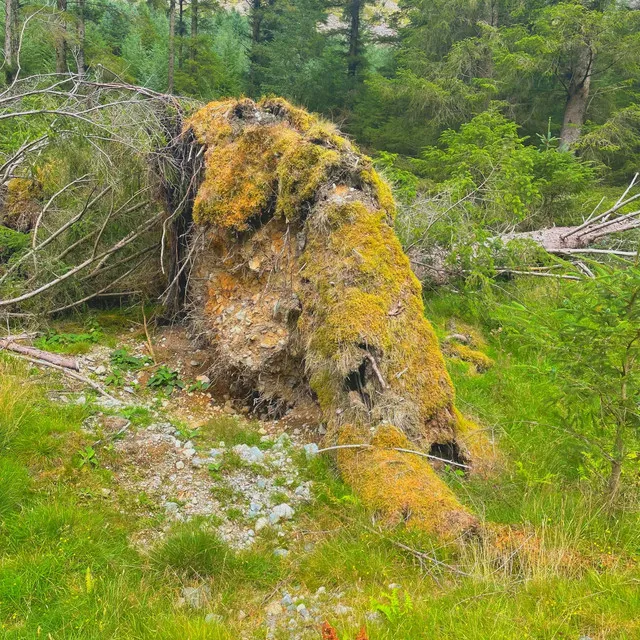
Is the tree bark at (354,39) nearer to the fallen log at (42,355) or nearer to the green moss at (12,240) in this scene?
the green moss at (12,240)

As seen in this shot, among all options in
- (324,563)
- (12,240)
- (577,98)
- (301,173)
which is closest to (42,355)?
(12,240)

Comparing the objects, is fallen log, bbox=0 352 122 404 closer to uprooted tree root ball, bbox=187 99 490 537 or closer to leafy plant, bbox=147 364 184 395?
leafy plant, bbox=147 364 184 395

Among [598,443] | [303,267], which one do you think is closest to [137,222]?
[303,267]

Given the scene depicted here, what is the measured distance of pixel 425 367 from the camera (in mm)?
4254

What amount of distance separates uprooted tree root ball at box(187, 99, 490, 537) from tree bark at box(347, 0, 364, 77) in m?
19.8

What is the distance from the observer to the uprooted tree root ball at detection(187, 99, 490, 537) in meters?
3.75

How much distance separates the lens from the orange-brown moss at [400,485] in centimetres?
310

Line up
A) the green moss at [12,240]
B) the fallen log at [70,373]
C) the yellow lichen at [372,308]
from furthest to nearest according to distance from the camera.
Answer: the green moss at [12,240]
the fallen log at [70,373]
the yellow lichen at [372,308]

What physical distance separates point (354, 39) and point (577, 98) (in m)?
11.7

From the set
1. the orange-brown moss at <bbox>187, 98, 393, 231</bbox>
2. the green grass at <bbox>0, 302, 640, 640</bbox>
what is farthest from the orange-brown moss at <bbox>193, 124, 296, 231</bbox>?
the green grass at <bbox>0, 302, 640, 640</bbox>

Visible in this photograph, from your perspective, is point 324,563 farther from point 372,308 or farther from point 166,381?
point 166,381

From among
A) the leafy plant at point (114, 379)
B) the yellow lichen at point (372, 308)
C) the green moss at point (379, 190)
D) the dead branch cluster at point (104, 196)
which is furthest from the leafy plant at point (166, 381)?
the green moss at point (379, 190)

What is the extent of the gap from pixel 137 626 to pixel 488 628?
1725mm

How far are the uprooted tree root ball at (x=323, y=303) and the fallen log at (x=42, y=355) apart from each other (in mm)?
1384
